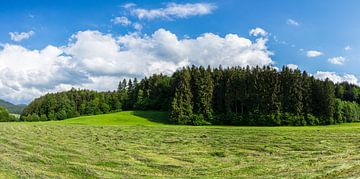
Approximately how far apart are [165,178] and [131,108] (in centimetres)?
10783

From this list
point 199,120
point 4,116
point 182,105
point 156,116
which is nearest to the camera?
point 199,120

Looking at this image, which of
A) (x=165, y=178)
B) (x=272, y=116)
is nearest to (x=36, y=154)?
(x=165, y=178)

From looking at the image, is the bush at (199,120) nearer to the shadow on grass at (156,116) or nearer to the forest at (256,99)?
the forest at (256,99)

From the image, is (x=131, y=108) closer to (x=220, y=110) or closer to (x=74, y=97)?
(x=74, y=97)

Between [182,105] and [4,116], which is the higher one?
[182,105]

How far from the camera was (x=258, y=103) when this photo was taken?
84125 millimetres

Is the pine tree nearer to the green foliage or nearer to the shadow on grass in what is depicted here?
the shadow on grass

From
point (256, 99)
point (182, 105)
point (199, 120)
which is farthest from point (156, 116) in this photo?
point (256, 99)

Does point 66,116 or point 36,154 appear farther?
point 66,116

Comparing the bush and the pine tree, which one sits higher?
the pine tree

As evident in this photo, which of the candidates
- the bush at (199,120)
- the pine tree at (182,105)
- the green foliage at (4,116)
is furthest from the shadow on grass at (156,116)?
the green foliage at (4,116)

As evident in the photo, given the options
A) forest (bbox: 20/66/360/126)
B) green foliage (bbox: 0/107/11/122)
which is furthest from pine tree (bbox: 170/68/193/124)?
green foliage (bbox: 0/107/11/122)

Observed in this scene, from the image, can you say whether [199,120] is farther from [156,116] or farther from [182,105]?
[156,116]

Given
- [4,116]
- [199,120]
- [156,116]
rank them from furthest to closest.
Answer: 1. [4,116]
2. [156,116]
3. [199,120]
